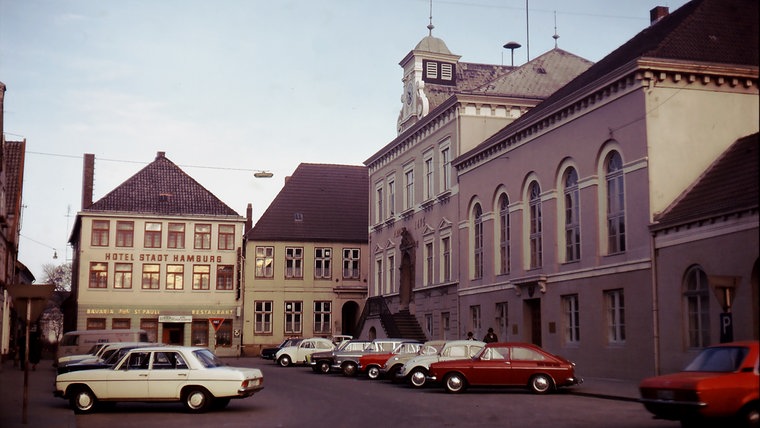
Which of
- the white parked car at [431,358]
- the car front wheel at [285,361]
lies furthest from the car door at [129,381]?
the car front wheel at [285,361]

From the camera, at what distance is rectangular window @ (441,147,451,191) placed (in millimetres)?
43875

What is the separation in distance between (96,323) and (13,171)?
46.8ft

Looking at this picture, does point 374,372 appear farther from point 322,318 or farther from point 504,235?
point 322,318

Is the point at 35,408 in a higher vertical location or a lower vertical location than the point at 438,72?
lower

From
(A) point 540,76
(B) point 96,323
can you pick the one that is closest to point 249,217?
(B) point 96,323

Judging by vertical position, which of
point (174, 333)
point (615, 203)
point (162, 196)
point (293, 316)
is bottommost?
point (174, 333)

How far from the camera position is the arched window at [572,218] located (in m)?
31.8

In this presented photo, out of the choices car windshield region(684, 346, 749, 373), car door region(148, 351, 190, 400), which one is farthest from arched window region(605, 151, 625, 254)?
car door region(148, 351, 190, 400)

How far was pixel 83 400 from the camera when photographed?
20.0m

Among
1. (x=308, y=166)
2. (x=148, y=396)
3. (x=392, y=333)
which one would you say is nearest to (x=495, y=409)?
(x=148, y=396)

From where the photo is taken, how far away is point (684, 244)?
82.5 feet

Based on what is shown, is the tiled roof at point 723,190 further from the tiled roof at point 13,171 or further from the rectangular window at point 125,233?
the rectangular window at point 125,233

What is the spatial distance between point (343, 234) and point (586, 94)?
123 ft

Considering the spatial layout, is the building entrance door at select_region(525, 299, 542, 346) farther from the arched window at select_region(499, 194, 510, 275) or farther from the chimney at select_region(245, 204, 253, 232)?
the chimney at select_region(245, 204, 253, 232)
